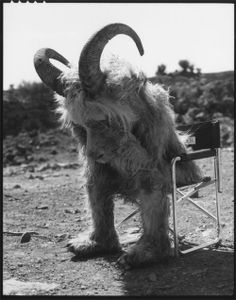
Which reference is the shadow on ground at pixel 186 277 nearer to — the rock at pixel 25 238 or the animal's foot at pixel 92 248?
the animal's foot at pixel 92 248

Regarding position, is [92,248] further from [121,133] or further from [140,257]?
[121,133]

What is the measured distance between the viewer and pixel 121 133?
402cm

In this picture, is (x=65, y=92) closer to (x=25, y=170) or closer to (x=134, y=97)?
(x=134, y=97)

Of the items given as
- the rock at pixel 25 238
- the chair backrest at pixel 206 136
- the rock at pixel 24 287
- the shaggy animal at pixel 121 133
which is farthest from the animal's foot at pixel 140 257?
the rock at pixel 25 238

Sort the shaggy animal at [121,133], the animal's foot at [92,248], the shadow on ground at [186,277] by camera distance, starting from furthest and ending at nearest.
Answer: the animal's foot at [92,248] < the shaggy animal at [121,133] < the shadow on ground at [186,277]

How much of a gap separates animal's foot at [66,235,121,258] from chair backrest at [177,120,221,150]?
51.6 inches

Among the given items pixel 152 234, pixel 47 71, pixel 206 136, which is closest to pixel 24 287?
pixel 152 234

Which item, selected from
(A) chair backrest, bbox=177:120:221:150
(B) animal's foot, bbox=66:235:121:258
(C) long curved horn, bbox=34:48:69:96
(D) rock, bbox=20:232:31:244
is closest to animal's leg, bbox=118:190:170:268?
(B) animal's foot, bbox=66:235:121:258

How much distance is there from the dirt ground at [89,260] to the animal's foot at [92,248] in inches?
3.0

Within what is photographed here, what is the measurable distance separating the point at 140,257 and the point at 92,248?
2.11ft

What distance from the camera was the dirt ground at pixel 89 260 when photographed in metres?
3.71

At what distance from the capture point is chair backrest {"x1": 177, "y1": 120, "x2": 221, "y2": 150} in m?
4.74

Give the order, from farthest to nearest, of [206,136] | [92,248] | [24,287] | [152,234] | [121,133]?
[206,136], [92,248], [152,234], [121,133], [24,287]

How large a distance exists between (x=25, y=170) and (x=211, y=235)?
9.03 m
